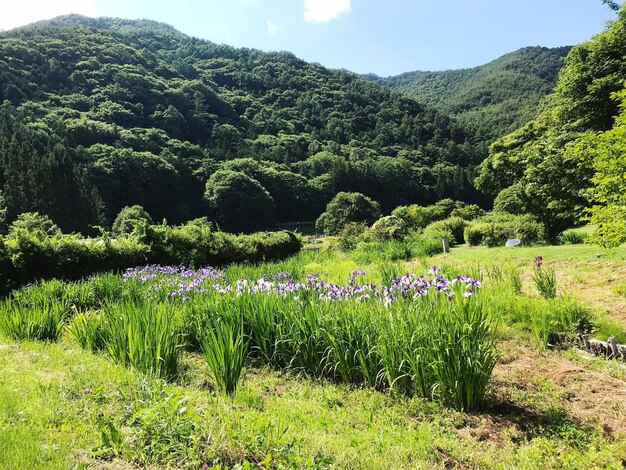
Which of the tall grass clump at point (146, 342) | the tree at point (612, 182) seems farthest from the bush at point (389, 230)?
the tall grass clump at point (146, 342)

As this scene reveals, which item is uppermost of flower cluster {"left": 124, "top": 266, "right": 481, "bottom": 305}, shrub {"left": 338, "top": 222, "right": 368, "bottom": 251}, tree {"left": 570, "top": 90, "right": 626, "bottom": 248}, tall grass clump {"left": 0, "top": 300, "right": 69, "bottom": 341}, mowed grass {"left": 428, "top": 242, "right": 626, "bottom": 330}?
tree {"left": 570, "top": 90, "right": 626, "bottom": 248}

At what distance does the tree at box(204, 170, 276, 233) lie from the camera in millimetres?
65062

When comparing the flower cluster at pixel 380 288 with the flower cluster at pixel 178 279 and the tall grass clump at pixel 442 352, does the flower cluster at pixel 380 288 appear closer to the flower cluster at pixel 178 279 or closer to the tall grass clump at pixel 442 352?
the flower cluster at pixel 178 279

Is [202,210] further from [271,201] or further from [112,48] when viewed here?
[112,48]

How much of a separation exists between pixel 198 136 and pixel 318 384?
85.2 meters

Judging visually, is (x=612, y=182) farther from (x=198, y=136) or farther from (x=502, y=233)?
(x=198, y=136)

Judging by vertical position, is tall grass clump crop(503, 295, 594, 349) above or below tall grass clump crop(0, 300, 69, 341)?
below

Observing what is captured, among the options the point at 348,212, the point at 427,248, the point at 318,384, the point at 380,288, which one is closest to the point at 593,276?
the point at 380,288

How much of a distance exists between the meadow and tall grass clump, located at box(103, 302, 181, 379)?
18 millimetres

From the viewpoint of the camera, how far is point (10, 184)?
1549 inches

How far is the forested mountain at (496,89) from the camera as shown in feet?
298

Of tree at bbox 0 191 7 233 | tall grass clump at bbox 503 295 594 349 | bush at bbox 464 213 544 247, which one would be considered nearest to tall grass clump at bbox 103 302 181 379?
tall grass clump at bbox 503 295 594 349

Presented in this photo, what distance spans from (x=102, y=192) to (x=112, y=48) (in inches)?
2027

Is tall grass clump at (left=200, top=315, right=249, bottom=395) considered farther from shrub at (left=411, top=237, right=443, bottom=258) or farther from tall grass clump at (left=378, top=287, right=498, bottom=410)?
shrub at (left=411, top=237, right=443, bottom=258)
